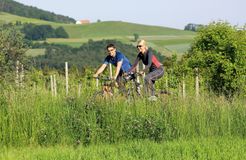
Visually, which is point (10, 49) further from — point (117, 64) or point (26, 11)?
point (26, 11)

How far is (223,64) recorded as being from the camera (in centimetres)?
2503

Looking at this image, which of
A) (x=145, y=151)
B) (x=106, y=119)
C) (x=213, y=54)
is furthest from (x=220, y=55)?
(x=145, y=151)

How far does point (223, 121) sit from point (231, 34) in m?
15.7

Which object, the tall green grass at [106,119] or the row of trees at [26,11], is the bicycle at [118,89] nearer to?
the tall green grass at [106,119]

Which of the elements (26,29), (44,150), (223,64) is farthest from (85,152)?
(26,29)

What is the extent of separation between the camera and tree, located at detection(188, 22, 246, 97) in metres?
24.7

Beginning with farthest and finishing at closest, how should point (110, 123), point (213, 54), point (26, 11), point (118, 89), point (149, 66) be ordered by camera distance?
point (26, 11) → point (213, 54) → point (149, 66) → point (118, 89) → point (110, 123)

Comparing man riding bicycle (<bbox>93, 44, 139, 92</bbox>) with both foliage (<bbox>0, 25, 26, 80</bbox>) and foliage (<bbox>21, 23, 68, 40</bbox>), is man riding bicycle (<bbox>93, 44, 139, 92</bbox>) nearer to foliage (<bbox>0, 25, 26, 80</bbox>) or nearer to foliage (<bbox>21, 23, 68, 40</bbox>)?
foliage (<bbox>0, 25, 26, 80</bbox>)

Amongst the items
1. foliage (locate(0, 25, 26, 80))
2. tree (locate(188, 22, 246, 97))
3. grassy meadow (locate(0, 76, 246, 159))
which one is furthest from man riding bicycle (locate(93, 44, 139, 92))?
tree (locate(188, 22, 246, 97))

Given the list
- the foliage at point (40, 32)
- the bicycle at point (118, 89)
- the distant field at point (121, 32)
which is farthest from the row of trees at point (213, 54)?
the distant field at point (121, 32)

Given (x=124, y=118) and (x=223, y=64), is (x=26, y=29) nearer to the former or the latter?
(x=223, y=64)

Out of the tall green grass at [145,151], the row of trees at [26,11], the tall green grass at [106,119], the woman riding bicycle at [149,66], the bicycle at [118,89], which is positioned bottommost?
the tall green grass at [145,151]

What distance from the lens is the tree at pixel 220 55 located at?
971 inches

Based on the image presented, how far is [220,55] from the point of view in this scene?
25.7 meters
